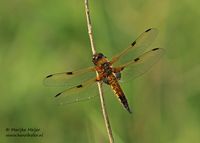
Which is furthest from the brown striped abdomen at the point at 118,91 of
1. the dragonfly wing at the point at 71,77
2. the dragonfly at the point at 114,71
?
the dragonfly wing at the point at 71,77

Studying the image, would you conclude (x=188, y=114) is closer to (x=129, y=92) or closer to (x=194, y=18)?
(x=129, y=92)

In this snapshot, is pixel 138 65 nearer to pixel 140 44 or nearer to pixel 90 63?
pixel 140 44

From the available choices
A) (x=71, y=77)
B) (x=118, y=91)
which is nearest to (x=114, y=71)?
(x=118, y=91)

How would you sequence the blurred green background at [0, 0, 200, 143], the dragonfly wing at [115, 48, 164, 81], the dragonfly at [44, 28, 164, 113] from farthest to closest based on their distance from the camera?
the blurred green background at [0, 0, 200, 143] < the dragonfly wing at [115, 48, 164, 81] < the dragonfly at [44, 28, 164, 113]

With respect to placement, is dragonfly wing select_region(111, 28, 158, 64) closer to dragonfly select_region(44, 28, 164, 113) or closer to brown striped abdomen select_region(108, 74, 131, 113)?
dragonfly select_region(44, 28, 164, 113)

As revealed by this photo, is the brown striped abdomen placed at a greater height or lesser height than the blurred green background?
lesser

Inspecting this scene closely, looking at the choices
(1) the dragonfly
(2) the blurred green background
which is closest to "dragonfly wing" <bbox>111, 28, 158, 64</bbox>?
(1) the dragonfly

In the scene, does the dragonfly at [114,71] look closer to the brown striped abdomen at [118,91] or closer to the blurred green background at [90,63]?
the brown striped abdomen at [118,91]
